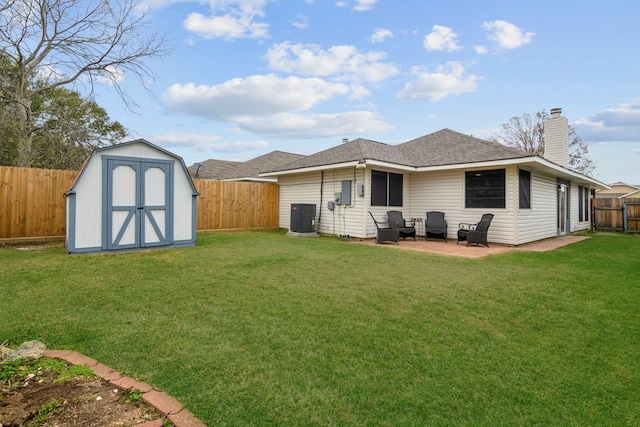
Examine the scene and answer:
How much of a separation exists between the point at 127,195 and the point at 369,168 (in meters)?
6.48

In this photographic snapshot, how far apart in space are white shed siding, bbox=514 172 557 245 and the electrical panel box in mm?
4669

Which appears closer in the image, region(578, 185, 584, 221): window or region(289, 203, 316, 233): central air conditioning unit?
region(289, 203, 316, 233): central air conditioning unit

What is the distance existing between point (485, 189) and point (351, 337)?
8.48 meters

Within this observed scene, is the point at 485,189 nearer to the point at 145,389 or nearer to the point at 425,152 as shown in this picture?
the point at 425,152

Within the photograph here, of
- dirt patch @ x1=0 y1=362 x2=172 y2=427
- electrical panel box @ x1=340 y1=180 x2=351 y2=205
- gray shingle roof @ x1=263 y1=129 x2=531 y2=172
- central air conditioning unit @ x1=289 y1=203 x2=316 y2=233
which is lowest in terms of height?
dirt patch @ x1=0 y1=362 x2=172 y2=427

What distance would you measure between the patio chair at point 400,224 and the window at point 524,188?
3.05 meters

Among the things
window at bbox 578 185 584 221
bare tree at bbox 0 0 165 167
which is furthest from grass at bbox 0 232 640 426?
window at bbox 578 185 584 221

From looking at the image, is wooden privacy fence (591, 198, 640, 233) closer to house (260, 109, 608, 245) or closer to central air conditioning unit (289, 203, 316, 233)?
house (260, 109, 608, 245)

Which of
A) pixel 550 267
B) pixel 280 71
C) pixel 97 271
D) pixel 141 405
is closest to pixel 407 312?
pixel 141 405

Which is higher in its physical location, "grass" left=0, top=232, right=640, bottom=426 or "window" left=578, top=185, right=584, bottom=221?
"window" left=578, top=185, right=584, bottom=221

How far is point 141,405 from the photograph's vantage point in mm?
1864

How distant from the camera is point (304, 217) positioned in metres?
11.5

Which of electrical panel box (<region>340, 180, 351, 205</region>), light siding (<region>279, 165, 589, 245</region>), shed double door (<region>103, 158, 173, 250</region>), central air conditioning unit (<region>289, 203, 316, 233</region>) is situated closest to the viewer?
shed double door (<region>103, 158, 173, 250</region>)

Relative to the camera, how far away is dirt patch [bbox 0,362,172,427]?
5.63 ft
